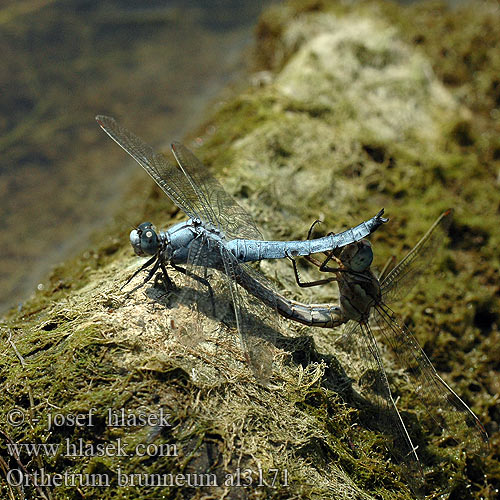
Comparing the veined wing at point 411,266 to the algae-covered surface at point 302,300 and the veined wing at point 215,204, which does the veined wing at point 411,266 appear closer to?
the algae-covered surface at point 302,300

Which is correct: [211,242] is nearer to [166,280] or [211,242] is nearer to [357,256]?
[166,280]

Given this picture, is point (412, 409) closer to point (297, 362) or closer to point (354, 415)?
point (354, 415)

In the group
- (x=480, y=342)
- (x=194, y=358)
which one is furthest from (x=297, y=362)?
(x=480, y=342)

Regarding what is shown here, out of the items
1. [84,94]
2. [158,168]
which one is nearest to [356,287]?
[158,168]

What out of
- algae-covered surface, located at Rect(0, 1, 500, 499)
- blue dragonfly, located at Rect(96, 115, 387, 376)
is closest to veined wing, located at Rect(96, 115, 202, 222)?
blue dragonfly, located at Rect(96, 115, 387, 376)

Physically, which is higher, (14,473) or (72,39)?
(72,39)

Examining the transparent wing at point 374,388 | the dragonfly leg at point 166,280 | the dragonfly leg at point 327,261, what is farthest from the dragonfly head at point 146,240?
the transparent wing at point 374,388
